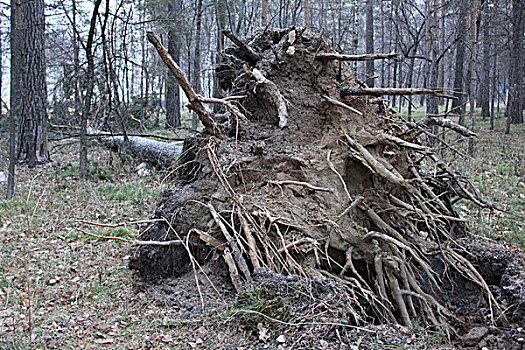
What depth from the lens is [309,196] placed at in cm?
426

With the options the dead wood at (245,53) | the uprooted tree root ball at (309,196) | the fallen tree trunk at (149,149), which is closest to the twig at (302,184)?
the uprooted tree root ball at (309,196)

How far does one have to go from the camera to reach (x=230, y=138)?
4672mm

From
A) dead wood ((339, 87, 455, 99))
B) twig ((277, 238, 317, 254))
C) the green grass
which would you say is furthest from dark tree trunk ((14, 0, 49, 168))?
the green grass

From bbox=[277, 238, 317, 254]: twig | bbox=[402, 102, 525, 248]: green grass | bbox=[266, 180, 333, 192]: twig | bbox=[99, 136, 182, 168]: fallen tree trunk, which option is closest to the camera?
bbox=[277, 238, 317, 254]: twig

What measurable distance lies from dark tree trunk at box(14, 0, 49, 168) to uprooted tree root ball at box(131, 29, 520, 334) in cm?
637

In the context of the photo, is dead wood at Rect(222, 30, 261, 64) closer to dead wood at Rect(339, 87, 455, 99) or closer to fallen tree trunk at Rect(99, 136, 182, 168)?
dead wood at Rect(339, 87, 455, 99)

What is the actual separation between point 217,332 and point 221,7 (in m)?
14.3

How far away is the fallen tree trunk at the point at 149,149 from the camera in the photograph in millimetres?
9328

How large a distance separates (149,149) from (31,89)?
9.59 feet

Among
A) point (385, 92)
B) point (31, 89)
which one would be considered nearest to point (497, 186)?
point (385, 92)

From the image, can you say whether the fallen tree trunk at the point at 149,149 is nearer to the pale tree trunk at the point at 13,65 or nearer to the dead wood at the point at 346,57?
the pale tree trunk at the point at 13,65

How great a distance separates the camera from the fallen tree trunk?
9.33 m

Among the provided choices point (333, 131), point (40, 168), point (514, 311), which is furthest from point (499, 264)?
point (40, 168)

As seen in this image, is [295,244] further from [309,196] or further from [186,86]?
[186,86]
